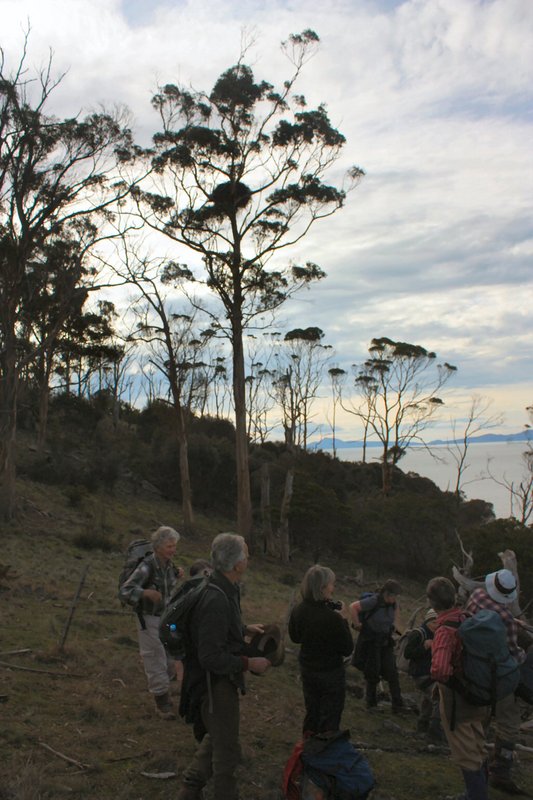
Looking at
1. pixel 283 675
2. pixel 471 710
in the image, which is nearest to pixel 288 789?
pixel 471 710

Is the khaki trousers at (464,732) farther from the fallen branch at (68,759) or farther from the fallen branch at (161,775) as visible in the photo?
the fallen branch at (68,759)

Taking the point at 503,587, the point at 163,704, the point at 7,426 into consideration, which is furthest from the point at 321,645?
the point at 7,426

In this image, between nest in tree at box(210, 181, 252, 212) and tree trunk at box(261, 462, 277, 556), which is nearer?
nest in tree at box(210, 181, 252, 212)

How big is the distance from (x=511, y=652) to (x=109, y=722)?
3.03 meters

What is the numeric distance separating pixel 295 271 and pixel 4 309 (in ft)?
30.2

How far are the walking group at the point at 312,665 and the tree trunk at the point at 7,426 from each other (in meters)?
14.1

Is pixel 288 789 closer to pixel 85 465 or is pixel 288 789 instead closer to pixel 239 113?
pixel 239 113

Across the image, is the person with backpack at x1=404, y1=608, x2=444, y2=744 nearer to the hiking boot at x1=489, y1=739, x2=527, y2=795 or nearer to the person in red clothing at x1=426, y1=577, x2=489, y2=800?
the hiking boot at x1=489, y1=739, x2=527, y2=795

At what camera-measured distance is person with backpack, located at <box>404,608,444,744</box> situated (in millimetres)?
5594

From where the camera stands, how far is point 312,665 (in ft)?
15.0

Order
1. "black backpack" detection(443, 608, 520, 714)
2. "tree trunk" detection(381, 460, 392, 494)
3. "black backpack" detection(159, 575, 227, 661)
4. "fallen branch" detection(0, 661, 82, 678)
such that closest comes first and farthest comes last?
"black backpack" detection(159, 575, 227, 661), "black backpack" detection(443, 608, 520, 714), "fallen branch" detection(0, 661, 82, 678), "tree trunk" detection(381, 460, 392, 494)

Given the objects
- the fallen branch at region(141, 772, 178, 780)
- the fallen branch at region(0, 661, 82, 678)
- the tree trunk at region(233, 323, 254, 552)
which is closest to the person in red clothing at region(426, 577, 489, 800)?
the fallen branch at region(141, 772, 178, 780)

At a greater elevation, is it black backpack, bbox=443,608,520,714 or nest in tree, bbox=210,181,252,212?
nest in tree, bbox=210,181,252,212

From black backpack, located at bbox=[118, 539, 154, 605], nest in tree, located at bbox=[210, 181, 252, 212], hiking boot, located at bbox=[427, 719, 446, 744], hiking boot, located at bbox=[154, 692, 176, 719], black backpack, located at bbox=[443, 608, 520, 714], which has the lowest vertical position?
hiking boot, located at bbox=[427, 719, 446, 744]
